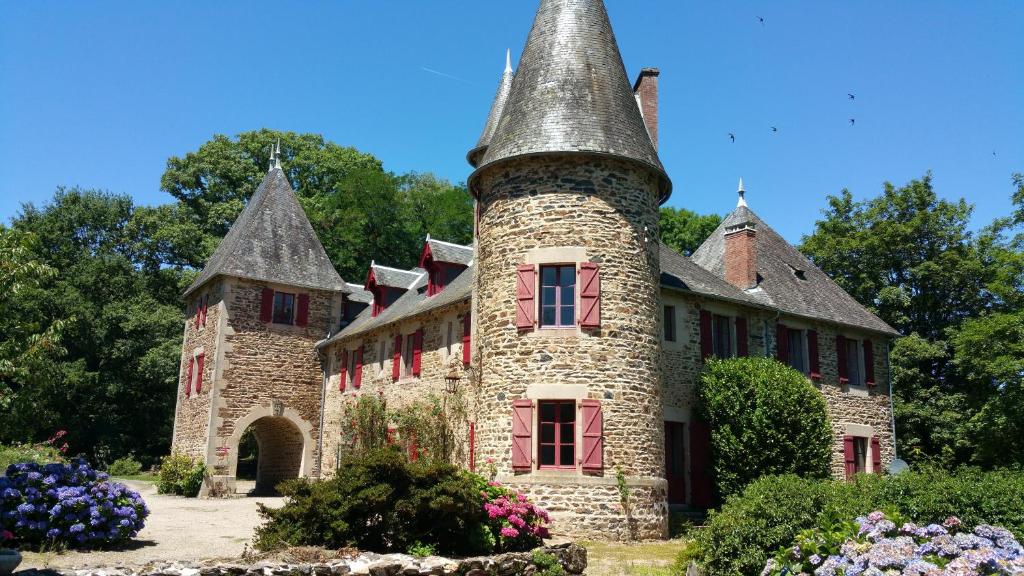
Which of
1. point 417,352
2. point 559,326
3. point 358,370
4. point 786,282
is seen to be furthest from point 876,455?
point 358,370

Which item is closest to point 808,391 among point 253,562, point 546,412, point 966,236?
point 546,412

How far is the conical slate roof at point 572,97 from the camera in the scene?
48.1 ft

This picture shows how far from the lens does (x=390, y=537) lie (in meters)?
9.41

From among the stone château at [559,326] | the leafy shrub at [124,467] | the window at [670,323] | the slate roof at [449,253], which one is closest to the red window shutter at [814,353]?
the stone château at [559,326]

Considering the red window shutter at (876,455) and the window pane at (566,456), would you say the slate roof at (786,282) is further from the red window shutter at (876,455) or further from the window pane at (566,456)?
the window pane at (566,456)

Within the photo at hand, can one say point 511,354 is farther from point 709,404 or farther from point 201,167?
point 201,167

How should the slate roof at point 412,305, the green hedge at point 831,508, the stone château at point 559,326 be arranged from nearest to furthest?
the green hedge at point 831,508, the stone château at point 559,326, the slate roof at point 412,305

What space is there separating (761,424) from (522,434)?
5309mm

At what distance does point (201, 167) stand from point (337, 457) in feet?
60.2

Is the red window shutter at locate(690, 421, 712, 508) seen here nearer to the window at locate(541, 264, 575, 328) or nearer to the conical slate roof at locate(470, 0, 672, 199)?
the window at locate(541, 264, 575, 328)

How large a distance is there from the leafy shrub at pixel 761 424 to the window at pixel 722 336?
4.57 feet

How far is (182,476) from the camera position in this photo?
896 inches

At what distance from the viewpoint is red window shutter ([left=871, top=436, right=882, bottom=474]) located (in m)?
20.4

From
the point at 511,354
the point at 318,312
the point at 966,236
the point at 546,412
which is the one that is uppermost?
the point at 966,236
